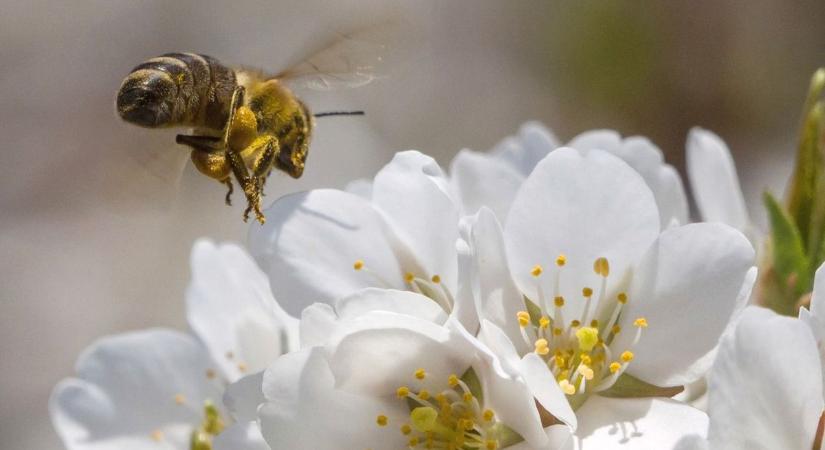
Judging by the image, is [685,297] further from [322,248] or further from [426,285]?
[322,248]

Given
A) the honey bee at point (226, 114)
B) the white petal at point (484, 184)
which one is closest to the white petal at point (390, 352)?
the honey bee at point (226, 114)

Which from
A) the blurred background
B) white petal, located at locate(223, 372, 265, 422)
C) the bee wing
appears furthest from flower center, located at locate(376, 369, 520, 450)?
the blurred background

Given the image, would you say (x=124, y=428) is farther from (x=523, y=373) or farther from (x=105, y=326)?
(x=105, y=326)

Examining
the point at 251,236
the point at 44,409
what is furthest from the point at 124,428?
the point at 44,409

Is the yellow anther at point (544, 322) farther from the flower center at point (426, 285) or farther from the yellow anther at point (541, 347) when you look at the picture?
the flower center at point (426, 285)

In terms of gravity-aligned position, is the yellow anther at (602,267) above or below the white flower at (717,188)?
above

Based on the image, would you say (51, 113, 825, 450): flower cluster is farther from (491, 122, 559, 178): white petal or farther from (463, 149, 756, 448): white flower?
(491, 122, 559, 178): white petal

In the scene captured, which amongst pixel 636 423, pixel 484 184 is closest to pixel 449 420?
pixel 636 423
